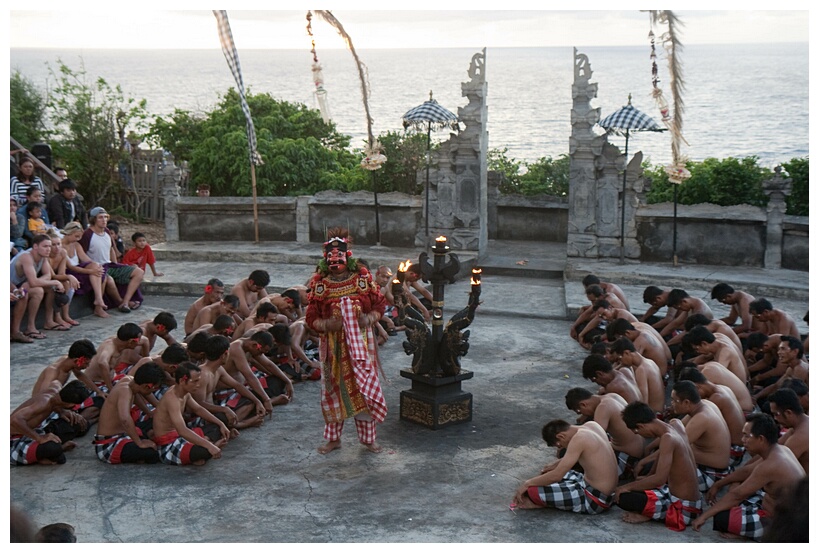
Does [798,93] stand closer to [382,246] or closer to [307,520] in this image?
[382,246]

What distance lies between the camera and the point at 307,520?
7.15 m

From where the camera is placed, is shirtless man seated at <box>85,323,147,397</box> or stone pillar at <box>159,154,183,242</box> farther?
stone pillar at <box>159,154,183,242</box>

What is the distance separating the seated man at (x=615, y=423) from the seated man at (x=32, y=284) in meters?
7.03

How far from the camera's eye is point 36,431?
8.32m

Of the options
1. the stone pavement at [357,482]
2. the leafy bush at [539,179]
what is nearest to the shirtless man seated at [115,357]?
the stone pavement at [357,482]

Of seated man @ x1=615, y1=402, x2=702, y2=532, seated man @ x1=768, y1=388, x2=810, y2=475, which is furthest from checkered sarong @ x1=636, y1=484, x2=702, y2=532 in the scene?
seated man @ x1=768, y1=388, x2=810, y2=475

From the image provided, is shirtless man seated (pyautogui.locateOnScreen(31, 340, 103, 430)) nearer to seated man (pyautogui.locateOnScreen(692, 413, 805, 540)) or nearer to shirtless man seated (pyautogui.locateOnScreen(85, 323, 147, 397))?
shirtless man seated (pyautogui.locateOnScreen(85, 323, 147, 397))

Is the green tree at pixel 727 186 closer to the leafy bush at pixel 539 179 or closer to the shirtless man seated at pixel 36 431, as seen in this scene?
the leafy bush at pixel 539 179

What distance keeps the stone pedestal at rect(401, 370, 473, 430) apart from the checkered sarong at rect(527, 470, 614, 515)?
1.88 meters

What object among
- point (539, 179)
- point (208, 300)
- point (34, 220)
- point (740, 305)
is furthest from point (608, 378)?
point (539, 179)

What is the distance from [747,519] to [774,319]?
413 centimetres

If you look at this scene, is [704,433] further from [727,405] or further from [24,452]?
[24,452]

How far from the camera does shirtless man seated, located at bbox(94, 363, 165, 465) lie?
8.14m

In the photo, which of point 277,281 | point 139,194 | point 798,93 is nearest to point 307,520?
point 277,281
